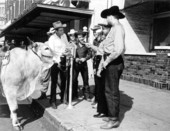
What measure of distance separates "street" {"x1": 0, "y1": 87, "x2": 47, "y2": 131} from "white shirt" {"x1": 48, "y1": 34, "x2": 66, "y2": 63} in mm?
1545

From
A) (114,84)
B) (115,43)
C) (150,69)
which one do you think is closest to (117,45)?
(115,43)

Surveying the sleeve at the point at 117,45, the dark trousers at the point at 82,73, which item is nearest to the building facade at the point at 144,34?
the dark trousers at the point at 82,73

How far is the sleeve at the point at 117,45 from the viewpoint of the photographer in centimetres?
410

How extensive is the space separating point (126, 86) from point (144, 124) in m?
4.08

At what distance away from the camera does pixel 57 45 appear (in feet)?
18.4

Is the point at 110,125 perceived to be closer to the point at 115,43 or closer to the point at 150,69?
the point at 115,43

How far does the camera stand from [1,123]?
5203 millimetres

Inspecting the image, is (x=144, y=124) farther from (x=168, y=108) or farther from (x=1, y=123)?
(x=1, y=123)

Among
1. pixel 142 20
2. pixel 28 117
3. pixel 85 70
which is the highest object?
pixel 142 20

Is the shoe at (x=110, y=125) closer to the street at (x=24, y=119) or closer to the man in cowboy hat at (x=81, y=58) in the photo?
the street at (x=24, y=119)

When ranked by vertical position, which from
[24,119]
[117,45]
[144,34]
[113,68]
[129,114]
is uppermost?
[144,34]

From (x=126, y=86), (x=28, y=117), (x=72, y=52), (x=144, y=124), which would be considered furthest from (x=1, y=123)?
(x=126, y=86)

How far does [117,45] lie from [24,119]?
114 inches

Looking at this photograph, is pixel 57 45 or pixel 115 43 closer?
pixel 115 43
